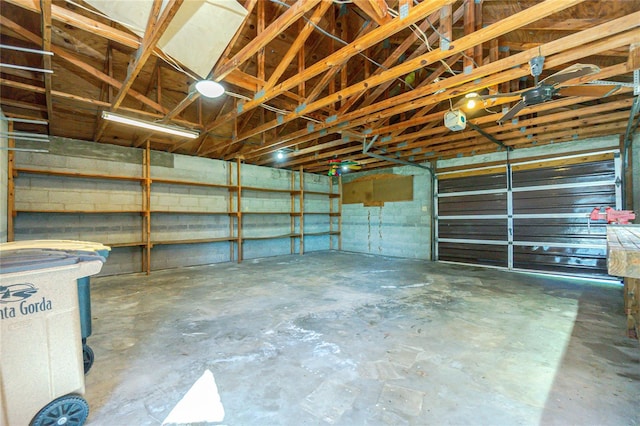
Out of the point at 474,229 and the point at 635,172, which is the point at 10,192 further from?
the point at 635,172

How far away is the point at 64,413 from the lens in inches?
56.8

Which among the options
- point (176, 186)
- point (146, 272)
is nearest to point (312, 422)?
point (146, 272)

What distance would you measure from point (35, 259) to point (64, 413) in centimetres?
84

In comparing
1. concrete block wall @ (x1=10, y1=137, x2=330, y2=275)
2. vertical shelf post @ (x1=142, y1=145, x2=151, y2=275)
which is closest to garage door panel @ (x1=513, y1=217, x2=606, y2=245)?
concrete block wall @ (x1=10, y1=137, x2=330, y2=275)

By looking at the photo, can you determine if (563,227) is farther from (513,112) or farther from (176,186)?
(176,186)

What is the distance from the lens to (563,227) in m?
5.32

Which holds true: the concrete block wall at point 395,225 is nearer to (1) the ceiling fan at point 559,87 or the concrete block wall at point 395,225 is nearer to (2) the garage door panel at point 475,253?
(2) the garage door panel at point 475,253

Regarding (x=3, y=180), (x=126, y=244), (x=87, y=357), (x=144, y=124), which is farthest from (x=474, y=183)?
(x=3, y=180)

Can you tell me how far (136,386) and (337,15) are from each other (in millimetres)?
4400

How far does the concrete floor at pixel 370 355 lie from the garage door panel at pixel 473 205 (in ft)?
7.33

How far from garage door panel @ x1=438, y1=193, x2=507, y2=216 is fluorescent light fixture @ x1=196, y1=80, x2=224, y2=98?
19.4 ft

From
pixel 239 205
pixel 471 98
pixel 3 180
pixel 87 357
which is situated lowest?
pixel 87 357

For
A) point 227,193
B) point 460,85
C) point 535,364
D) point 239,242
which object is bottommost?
point 535,364

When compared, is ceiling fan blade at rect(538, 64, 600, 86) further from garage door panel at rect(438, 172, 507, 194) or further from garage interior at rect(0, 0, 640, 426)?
garage door panel at rect(438, 172, 507, 194)
